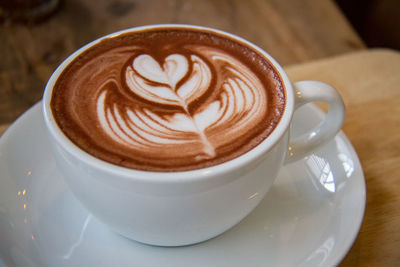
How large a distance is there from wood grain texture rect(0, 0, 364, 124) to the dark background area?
2.01ft

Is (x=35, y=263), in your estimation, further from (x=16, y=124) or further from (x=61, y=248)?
(x=16, y=124)

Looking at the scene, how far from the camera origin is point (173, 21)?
1668 mm

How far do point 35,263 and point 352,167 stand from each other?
2.01 ft

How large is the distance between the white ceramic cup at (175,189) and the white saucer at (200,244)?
0.14 ft

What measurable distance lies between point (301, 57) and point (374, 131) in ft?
1.80

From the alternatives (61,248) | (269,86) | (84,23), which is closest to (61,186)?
(61,248)

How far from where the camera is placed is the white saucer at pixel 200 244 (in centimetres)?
74

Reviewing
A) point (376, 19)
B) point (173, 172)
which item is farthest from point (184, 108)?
point (376, 19)

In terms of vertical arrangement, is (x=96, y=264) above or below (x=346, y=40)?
above

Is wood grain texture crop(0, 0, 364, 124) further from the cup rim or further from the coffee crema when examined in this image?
the cup rim

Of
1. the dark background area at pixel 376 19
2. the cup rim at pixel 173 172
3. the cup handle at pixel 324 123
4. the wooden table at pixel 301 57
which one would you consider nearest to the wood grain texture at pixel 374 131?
the wooden table at pixel 301 57

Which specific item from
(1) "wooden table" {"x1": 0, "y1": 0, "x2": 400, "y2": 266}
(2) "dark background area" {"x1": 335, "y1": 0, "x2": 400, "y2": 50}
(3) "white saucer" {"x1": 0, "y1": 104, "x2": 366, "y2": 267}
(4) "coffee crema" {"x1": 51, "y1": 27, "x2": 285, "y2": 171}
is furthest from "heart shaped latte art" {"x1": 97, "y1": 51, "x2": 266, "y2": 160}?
(2) "dark background area" {"x1": 335, "y1": 0, "x2": 400, "y2": 50}

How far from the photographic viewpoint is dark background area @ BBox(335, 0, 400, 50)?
2172mm

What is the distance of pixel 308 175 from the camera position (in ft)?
2.98
